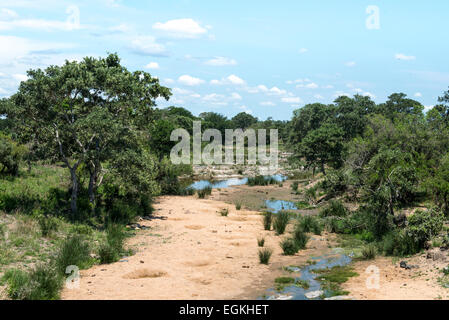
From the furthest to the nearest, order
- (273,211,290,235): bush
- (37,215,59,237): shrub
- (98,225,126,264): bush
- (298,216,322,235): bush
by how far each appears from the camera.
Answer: (298,216,322,235): bush < (273,211,290,235): bush < (37,215,59,237): shrub < (98,225,126,264): bush

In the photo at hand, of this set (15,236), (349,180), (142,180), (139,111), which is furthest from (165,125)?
(15,236)

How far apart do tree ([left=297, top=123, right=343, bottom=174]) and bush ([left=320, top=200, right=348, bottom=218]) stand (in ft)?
40.7

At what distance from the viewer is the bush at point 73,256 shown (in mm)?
12947

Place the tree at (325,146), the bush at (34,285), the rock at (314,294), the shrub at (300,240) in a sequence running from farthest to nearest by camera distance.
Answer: the tree at (325,146) → the shrub at (300,240) → the rock at (314,294) → the bush at (34,285)

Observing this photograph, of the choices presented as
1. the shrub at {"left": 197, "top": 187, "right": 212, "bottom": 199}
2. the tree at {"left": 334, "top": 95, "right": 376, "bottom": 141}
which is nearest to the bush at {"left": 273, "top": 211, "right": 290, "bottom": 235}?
the shrub at {"left": 197, "top": 187, "right": 212, "bottom": 199}

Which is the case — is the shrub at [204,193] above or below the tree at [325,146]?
below

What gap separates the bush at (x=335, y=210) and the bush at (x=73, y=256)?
45.5 ft

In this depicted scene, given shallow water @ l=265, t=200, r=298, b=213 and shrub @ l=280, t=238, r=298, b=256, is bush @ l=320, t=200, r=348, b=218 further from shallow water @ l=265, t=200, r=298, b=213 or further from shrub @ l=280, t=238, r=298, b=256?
shrub @ l=280, t=238, r=298, b=256

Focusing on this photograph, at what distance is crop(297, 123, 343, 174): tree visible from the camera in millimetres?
35906

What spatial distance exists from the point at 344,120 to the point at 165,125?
27.6m

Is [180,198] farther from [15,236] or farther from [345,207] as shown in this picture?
[15,236]

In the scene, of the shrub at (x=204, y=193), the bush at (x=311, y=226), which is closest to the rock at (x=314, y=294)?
the bush at (x=311, y=226)

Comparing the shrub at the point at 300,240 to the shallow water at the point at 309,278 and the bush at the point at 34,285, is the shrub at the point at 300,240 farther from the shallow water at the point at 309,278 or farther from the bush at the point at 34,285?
the bush at the point at 34,285

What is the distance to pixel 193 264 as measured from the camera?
14977 mm
